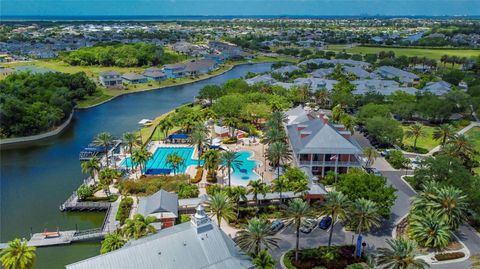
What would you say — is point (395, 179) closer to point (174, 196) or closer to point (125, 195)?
point (174, 196)

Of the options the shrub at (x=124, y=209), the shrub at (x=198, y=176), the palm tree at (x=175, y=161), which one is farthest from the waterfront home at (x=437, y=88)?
the shrub at (x=124, y=209)

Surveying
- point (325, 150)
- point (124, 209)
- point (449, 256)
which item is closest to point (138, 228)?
point (124, 209)

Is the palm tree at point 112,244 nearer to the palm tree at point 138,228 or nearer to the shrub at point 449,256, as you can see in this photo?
the palm tree at point 138,228

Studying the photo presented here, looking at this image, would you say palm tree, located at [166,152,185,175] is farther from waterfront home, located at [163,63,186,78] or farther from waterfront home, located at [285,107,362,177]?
waterfront home, located at [163,63,186,78]

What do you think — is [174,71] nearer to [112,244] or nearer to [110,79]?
[110,79]

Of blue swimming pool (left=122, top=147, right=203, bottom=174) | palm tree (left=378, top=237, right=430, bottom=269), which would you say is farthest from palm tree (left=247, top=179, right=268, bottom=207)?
palm tree (left=378, top=237, right=430, bottom=269)

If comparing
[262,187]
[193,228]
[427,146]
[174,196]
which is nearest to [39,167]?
[174,196]
